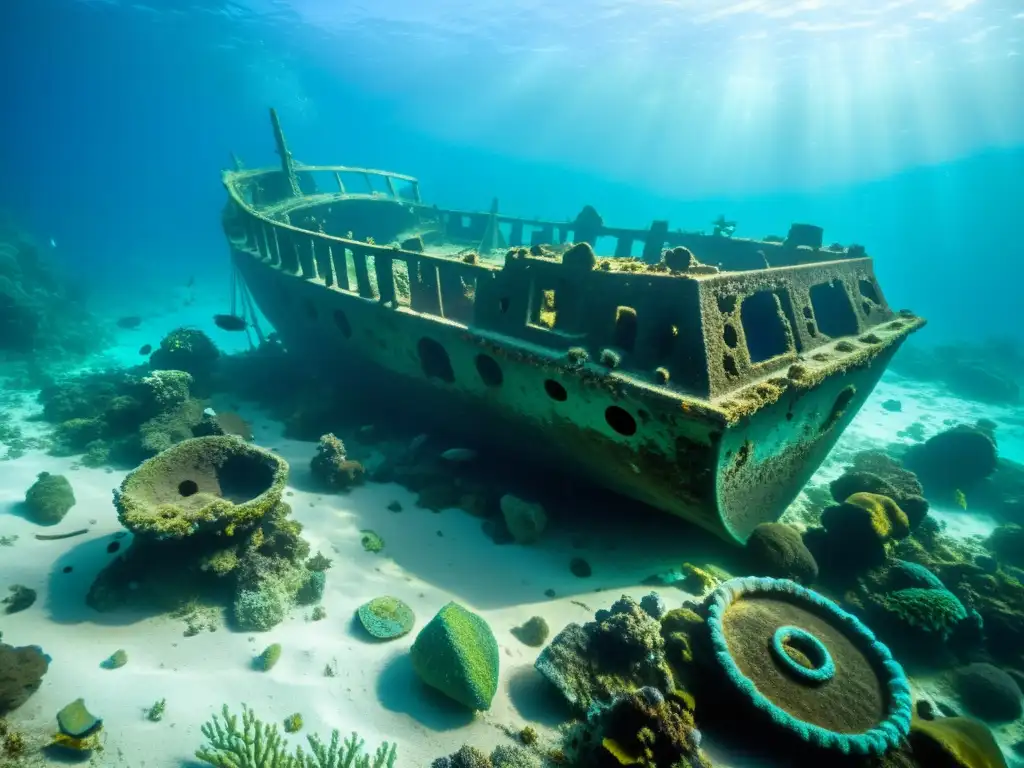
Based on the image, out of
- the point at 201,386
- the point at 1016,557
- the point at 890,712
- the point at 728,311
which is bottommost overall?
the point at 1016,557

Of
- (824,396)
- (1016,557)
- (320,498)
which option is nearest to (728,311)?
(824,396)

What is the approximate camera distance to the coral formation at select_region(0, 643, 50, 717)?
142 inches

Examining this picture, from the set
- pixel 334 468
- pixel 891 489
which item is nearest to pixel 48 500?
pixel 334 468

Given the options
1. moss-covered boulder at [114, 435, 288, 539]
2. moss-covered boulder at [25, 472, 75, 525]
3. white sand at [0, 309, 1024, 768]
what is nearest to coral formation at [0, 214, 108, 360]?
moss-covered boulder at [25, 472, 75, 525]

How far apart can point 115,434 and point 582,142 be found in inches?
7013

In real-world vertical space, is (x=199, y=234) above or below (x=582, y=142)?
below

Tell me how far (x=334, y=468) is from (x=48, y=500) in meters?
3.79

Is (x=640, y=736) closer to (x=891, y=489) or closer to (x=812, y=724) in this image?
(x=812, y=724)

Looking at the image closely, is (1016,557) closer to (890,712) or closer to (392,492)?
(890,712)

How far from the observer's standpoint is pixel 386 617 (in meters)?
4.87

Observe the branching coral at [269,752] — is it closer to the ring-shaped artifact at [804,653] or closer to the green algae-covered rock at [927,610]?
the ring-shaped artifact at [804,653]

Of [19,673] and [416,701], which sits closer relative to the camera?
[19,673]

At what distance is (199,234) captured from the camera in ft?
274

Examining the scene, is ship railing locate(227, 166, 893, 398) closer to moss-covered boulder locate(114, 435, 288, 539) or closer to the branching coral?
moss-covered boulder locate(114, 435, 288, 539)
